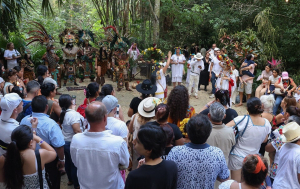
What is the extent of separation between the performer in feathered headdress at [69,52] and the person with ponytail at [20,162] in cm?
796

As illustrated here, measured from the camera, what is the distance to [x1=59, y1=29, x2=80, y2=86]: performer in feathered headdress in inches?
407

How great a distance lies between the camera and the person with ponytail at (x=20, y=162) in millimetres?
2725

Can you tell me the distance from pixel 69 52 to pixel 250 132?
812 cm

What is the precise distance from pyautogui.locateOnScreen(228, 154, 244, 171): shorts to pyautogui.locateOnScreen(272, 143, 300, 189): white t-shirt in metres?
0.67

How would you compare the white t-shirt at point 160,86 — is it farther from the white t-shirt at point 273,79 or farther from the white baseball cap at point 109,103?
the white baseball cap at point 109,103

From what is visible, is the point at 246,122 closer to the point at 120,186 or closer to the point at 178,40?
the point at 120,186

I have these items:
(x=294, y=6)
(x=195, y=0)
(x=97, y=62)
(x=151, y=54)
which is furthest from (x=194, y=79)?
(x=195, y=0)

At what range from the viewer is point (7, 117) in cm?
340

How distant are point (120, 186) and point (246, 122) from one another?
185 centimetres

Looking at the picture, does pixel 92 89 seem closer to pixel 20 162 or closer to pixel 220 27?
pixel 20 162

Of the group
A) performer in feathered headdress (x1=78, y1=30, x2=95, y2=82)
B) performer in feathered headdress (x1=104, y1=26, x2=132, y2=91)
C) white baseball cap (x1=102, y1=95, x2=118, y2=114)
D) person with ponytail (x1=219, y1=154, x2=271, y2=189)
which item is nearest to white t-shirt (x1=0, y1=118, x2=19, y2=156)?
white baseball cap (x1=102, y1=95, x2=118, y2=114)

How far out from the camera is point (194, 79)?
35.7 feet

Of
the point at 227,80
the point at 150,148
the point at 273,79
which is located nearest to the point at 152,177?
the point at 150,148

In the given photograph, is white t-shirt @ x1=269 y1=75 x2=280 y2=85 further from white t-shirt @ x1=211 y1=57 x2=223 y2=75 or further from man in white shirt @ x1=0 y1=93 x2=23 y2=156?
man in white shirt @ x1=0 y1=93 x2=23 y2=156
